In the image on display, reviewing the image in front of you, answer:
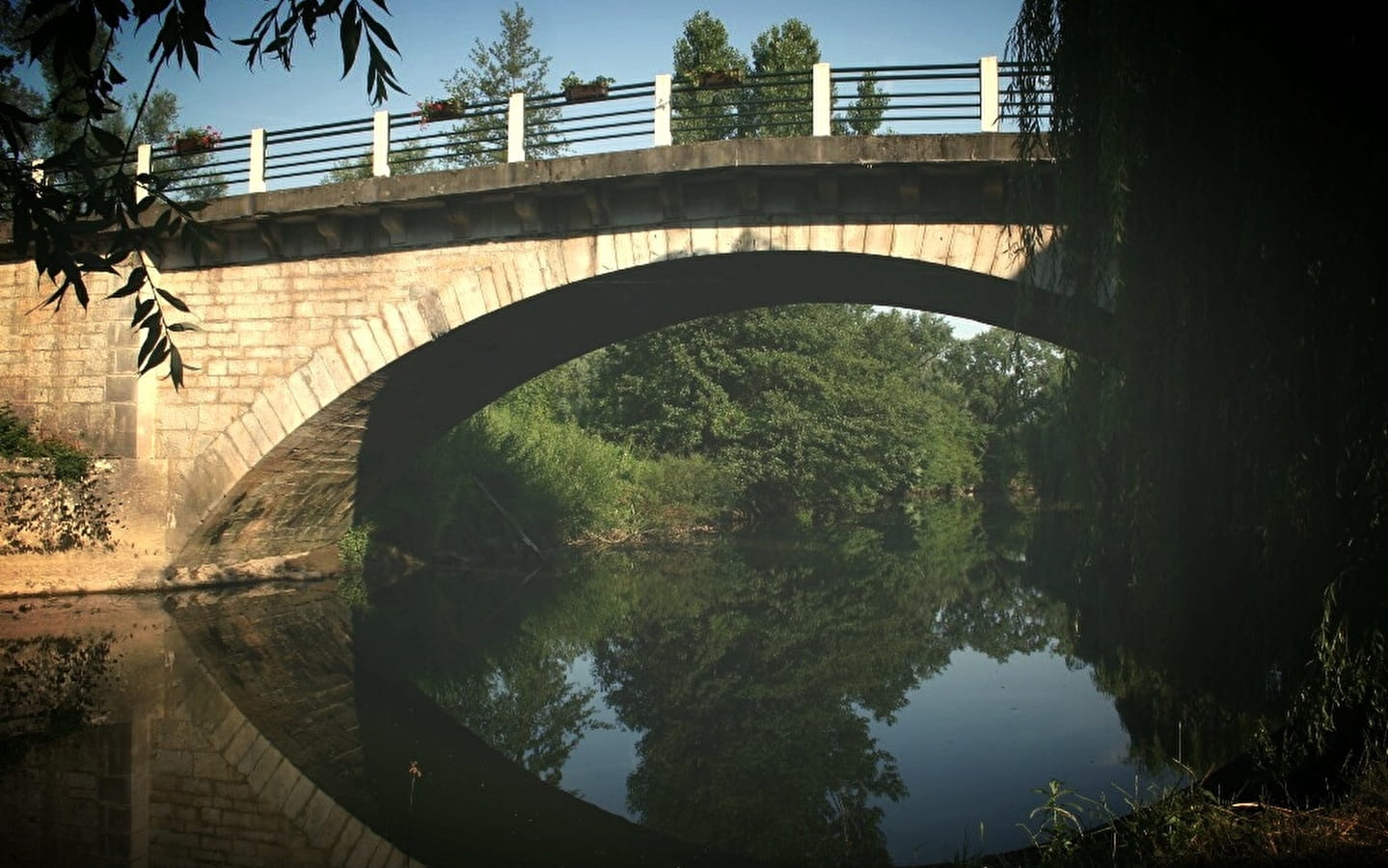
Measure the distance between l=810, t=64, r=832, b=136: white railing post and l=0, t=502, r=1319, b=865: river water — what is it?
4.61 meters

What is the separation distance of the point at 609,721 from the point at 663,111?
585cm

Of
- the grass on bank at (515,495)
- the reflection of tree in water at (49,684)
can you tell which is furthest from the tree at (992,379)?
the reflection of tree in water at (49,684)

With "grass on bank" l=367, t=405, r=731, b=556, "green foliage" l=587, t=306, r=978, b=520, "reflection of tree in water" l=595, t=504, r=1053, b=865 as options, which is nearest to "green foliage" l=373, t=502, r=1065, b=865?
"reflection of tree in water" l=595, t=504, r=1053, b=865

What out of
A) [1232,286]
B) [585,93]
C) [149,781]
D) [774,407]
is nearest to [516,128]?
[585,93]

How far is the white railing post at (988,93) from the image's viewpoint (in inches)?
371

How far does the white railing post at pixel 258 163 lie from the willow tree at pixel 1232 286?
942 centimetres

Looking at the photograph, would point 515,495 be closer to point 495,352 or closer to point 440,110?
point 495,352

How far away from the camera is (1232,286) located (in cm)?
446

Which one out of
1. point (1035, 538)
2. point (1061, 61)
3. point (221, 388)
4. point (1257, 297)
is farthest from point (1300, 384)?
point (1035, 538)

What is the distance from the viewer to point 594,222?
35.5ft

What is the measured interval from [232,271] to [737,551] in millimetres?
8914

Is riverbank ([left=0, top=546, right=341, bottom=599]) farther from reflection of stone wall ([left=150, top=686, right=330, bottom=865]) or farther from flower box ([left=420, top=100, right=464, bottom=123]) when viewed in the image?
reflection of stone wall ([left=150, top=686, right=330, bottom=865])

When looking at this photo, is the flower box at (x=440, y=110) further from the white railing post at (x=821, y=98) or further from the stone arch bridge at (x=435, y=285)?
the white railing post at (x=821, y=98)

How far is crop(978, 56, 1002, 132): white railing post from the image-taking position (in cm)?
941
